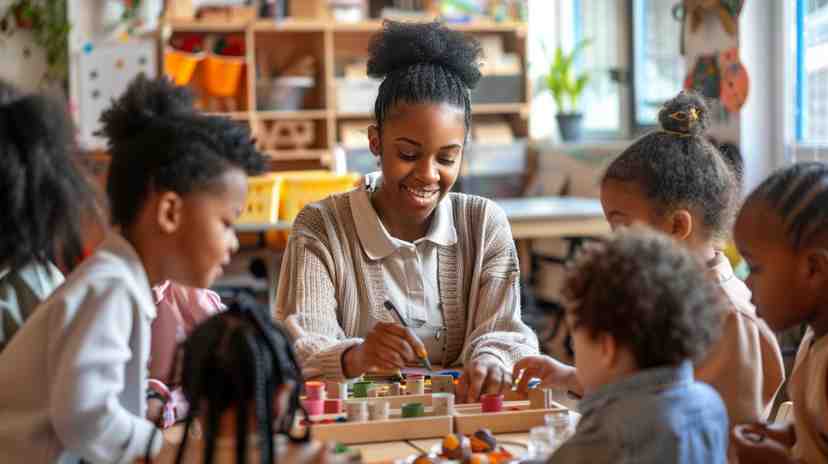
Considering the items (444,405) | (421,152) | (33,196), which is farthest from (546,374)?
(33,196)

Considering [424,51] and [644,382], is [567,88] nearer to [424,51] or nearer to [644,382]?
[424,51]

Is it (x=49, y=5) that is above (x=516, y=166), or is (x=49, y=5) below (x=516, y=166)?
above

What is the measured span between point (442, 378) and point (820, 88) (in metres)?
2.81

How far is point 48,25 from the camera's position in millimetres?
6609

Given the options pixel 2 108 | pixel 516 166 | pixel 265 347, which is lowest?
pixel 516 166

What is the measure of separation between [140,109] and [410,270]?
76 cm

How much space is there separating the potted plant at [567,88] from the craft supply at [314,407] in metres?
4.68

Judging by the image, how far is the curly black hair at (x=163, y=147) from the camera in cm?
126

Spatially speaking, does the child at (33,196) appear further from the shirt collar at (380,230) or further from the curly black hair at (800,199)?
the curly black hair at (800,199)

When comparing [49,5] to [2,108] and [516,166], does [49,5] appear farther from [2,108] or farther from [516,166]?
[2,108]

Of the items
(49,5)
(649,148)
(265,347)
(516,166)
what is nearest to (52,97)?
(265,347)

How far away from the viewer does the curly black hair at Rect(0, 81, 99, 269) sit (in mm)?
1277

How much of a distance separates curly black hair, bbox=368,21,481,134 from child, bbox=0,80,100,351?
2.42 feet

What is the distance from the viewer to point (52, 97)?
1301mm
